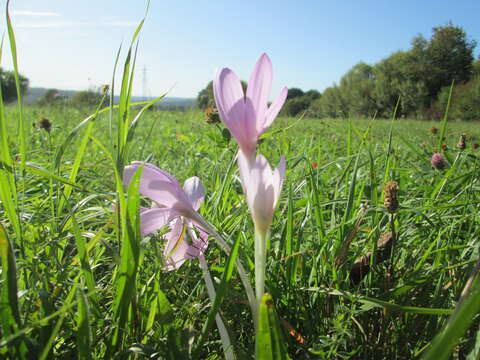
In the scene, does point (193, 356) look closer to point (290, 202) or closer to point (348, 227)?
point (290, 202)

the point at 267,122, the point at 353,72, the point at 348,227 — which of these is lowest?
the point at 348,227

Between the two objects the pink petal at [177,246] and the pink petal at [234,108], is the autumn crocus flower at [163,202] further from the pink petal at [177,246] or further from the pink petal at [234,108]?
the pink petal at [234,108]

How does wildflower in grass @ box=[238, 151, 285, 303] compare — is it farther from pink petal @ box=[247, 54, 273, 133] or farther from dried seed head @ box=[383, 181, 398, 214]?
dried seed head @ box=[383, 181, 398, 214]

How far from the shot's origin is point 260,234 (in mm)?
499

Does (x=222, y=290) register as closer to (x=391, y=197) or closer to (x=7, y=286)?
(x=7, y=286)

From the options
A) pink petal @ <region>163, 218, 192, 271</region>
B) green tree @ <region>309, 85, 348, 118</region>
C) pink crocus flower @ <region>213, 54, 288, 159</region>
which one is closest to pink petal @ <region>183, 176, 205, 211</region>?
pink petal @ <region>163, 218, 192, 271</region>

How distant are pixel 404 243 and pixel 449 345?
722 mm

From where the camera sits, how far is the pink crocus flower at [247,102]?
1.66 ft

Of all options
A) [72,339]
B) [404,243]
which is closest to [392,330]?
[404,243]

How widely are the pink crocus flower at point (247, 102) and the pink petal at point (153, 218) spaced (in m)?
0.17

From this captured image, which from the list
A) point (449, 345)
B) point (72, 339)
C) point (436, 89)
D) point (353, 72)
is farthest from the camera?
point (353, 72)

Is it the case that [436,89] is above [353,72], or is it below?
below

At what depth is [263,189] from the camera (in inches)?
18.9

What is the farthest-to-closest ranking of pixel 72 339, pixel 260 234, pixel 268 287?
pixel 268 287 < pixel 72 339 < pixel 260 234
